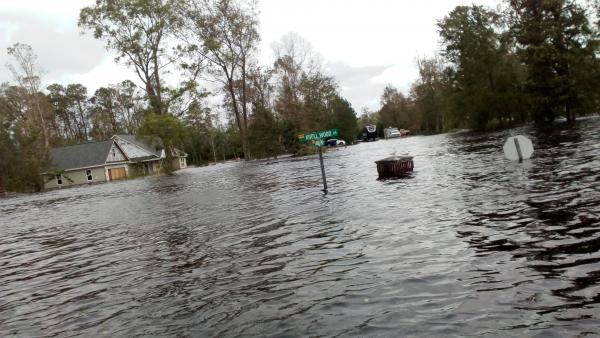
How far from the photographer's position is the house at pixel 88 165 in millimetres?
68500

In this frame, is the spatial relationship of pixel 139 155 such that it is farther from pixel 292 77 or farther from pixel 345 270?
pixel 345 270

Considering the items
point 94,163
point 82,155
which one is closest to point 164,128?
point 94,163

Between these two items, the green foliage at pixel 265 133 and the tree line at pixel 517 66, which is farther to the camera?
the green foliage at pixel 265 133

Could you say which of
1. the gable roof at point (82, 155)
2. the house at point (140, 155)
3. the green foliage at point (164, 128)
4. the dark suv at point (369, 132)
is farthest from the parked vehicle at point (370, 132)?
the gable roof at point (82, 155)

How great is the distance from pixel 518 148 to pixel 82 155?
6815 centimetres

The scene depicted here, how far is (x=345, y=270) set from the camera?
21.2ft

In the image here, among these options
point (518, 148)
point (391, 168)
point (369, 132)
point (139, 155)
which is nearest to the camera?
point (518, 148)

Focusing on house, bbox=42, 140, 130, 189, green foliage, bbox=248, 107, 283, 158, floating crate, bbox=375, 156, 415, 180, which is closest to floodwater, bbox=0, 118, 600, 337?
floating crate, bbox=375, 156, 415, 180

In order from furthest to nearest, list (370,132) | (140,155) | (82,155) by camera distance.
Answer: (370,132) < (140,155) < (82,155)

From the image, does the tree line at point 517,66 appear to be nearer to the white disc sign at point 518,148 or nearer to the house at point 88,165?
the white disc sign at point 518,148

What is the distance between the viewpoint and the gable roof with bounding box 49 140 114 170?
2714 inches

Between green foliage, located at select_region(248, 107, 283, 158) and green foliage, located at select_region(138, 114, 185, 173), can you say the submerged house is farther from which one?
green foliage, located at select_region(248, 107, 283, 158)

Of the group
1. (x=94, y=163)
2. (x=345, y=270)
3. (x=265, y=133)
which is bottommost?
(x=345, y=270)

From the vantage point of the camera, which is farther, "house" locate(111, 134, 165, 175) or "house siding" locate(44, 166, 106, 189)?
"house" locate(111, 134, 165, 175)
